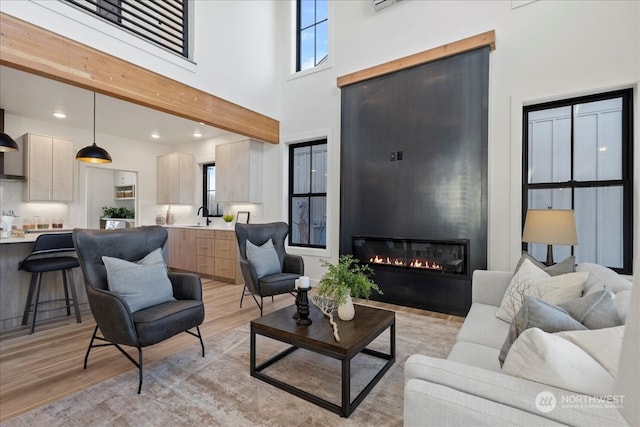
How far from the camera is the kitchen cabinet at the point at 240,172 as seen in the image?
521cm

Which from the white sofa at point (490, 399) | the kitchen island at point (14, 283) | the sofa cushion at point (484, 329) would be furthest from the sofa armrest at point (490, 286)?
the kitchen island at point (14, 283)

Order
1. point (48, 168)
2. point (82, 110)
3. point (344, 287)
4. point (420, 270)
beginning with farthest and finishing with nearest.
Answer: point (48, 168)
point (82, 110)
point (420, 270)
point (344, 287)

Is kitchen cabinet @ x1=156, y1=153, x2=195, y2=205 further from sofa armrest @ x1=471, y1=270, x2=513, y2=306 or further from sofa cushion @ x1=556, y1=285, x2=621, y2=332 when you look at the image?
sofa cushion @ x1=556, y1=285, x2=621, y2=332

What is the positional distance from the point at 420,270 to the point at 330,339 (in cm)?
219

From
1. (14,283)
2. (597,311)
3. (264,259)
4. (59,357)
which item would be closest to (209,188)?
(264,259)

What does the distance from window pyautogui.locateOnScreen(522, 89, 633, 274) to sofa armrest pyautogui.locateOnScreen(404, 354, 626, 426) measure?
9.64 feet

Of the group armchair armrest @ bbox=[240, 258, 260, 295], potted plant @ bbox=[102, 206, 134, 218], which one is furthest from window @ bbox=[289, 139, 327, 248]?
Result: potted plant @ bbox=[102, 206, 134, 218]

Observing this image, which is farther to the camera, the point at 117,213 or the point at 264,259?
the point at 117,213

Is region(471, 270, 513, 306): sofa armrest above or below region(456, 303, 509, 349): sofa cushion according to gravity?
above

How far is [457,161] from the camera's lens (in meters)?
3.50

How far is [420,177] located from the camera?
3.71m

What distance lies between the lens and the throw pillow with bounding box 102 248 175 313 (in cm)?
218

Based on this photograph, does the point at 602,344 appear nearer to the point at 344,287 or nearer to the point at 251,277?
the point at 344,287

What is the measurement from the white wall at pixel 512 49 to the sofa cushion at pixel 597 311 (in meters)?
2.25
